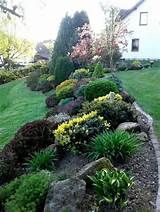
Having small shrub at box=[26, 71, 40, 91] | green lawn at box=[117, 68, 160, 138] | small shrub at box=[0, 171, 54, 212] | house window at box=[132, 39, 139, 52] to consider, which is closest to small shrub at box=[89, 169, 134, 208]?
small shrub at box=[0, 171, 54, 212]

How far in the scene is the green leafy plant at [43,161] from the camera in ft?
30.9

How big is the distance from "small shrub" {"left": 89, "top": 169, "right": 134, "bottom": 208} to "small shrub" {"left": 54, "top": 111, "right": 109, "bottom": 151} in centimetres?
278

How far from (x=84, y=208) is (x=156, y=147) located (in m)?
3.23

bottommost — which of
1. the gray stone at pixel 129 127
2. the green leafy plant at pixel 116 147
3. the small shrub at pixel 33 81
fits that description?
the small shrub at pixel 33 81

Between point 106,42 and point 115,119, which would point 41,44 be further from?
point 115,119

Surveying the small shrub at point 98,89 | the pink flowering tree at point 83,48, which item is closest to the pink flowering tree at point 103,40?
the pink flowering tree at point 83,48

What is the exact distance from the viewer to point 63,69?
27.0 metres

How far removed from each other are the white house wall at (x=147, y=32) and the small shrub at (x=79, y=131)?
3242cm

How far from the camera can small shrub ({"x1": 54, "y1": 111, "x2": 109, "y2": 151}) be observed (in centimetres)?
993

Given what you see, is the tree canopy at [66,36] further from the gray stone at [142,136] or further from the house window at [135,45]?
the gray stone at [142,136]

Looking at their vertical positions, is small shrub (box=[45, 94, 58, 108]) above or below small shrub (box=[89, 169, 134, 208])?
below

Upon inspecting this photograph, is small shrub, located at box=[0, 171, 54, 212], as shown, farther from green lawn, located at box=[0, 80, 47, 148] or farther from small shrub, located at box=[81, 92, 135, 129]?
green lawn, located at box=[0, 80, 47, 148]

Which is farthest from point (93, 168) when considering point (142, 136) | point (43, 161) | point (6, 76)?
point (6, 76)

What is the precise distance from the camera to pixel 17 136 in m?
11.2
